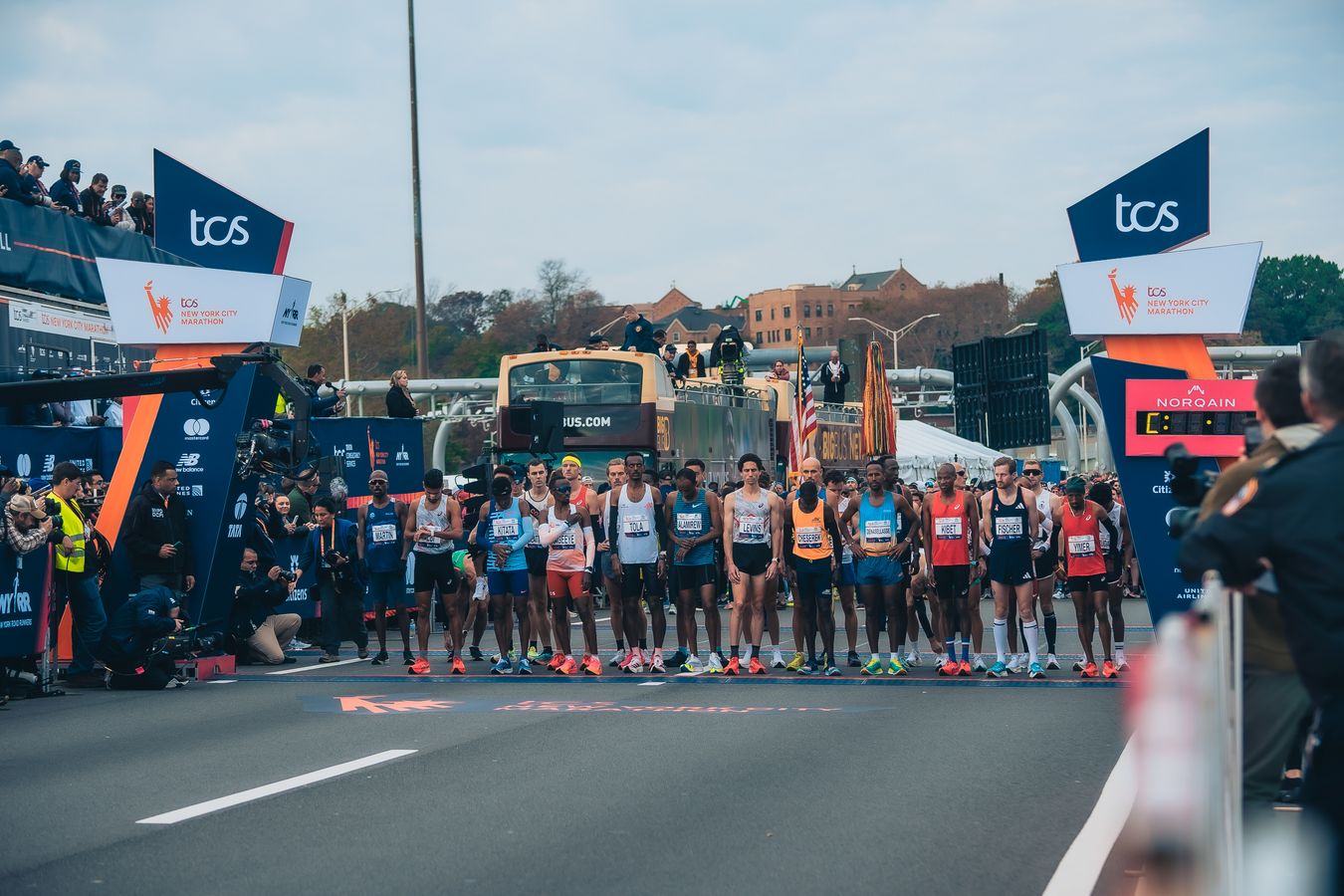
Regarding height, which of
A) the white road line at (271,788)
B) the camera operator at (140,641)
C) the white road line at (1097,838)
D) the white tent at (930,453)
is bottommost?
the white road line at (1097,838)

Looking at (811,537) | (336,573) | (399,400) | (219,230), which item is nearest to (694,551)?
(811,537)

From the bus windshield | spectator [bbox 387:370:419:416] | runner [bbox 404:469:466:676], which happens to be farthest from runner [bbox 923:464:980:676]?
the bus windshield

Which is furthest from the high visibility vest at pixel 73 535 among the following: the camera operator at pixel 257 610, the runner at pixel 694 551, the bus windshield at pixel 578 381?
the bus windshield at pixel 578 381

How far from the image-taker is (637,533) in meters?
16.6

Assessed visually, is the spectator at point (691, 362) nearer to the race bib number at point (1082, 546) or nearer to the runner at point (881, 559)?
the runner at point (881, 559)

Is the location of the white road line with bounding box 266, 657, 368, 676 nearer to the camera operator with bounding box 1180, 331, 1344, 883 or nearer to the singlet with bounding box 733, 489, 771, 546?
the singlet with bounding box 733, 489, 771, 546

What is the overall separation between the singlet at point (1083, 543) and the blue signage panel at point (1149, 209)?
7.82 feet

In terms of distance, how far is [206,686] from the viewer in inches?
623

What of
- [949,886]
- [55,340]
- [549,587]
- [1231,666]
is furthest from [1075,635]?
[1231,666]

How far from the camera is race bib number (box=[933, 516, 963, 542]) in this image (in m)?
15.8

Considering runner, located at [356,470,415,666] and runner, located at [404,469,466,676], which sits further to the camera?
runner, located at [356,470,415,666]

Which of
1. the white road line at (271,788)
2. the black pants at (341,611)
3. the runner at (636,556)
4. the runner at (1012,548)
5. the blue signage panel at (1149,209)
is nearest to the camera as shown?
the white road line at (271,788)

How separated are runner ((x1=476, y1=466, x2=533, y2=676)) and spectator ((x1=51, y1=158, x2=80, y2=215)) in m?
8.02

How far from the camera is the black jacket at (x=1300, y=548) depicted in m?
4.71
